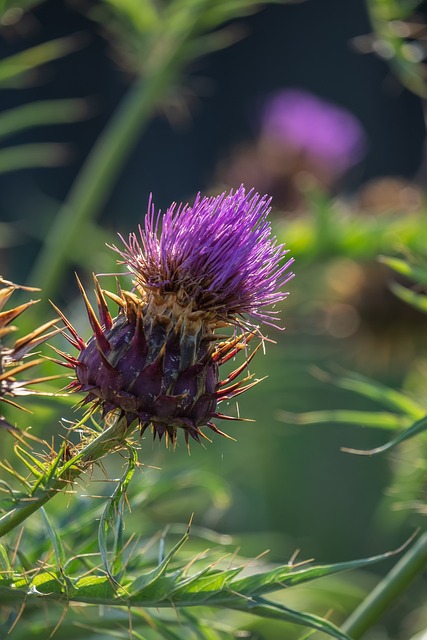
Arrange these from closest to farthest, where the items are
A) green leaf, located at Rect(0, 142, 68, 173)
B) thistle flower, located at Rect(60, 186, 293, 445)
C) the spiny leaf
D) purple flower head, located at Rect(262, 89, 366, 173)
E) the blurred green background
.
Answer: the spiny leaf → thistle flower, located at Rect(60, 186, 293, 445) → the blurred green background → purple flower head, located at Rect(262, 89, 366, 173) → green leaf, located at Rect(0, 142, 68, 173)

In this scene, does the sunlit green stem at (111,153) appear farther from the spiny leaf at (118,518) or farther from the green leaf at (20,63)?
the spiny leaf at (118,518)

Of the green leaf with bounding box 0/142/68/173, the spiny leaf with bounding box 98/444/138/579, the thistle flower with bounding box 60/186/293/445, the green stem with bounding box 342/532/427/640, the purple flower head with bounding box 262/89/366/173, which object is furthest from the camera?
the green leaf with bounding box 0/142/68/173

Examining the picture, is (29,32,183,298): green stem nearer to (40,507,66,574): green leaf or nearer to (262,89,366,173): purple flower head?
(40,507,66,574): green leaf

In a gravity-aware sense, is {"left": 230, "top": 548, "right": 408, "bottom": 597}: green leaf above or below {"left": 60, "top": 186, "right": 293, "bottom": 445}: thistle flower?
below

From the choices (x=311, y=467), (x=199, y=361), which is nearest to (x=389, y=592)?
(x=199, y=361)

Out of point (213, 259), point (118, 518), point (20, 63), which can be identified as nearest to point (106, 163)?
point (20, 63)

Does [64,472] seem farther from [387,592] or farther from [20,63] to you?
[20,63]

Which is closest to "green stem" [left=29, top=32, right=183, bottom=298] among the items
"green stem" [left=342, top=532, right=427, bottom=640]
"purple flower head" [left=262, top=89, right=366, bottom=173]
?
"green stem" [left=342, top=532, right=427, bottom=640]

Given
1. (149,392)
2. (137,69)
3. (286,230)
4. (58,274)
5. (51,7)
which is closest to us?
(149,392)

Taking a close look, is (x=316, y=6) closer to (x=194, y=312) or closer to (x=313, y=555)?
(x=313, y=555)
